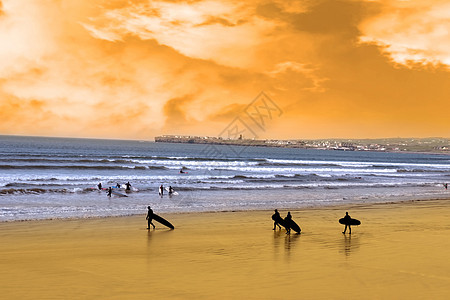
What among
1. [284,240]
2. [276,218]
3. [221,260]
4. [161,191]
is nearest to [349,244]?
[284,240]

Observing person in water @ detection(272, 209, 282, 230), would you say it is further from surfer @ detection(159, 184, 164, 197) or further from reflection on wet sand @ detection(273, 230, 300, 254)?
surfer @ detection(159, 184, 164, 197)

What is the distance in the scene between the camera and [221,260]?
11.4 m

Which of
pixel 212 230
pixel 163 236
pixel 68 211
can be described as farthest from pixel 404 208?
pixel 68 211

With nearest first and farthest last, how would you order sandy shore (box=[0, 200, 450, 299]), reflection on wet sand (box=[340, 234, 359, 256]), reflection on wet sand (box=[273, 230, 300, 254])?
sandy shore (box=[0, 200, 450, 299])
reflection on wet sand (box=[340, 234, 359, 256])
reflection on wet sand (box=[273, 230, 300, 254])

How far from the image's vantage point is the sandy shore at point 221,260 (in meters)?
8.97

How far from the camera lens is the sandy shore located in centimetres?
897

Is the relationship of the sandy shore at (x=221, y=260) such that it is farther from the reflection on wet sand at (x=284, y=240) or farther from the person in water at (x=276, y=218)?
the person in water at (x=276, y=218)

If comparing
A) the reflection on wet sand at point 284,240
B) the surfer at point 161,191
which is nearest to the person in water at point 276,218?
the reflection on wet sand at point 284,240

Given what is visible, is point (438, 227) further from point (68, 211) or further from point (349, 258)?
point (68, 211)

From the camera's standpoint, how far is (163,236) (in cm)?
1474

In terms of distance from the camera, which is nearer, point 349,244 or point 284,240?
point 349,244

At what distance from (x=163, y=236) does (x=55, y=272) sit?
4.97m

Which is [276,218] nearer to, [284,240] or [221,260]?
[284,240]

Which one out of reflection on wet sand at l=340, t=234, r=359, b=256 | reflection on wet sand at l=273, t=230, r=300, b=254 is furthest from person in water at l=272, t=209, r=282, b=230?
reflection on wet sand at l=340, t=234, r=359, b=256
